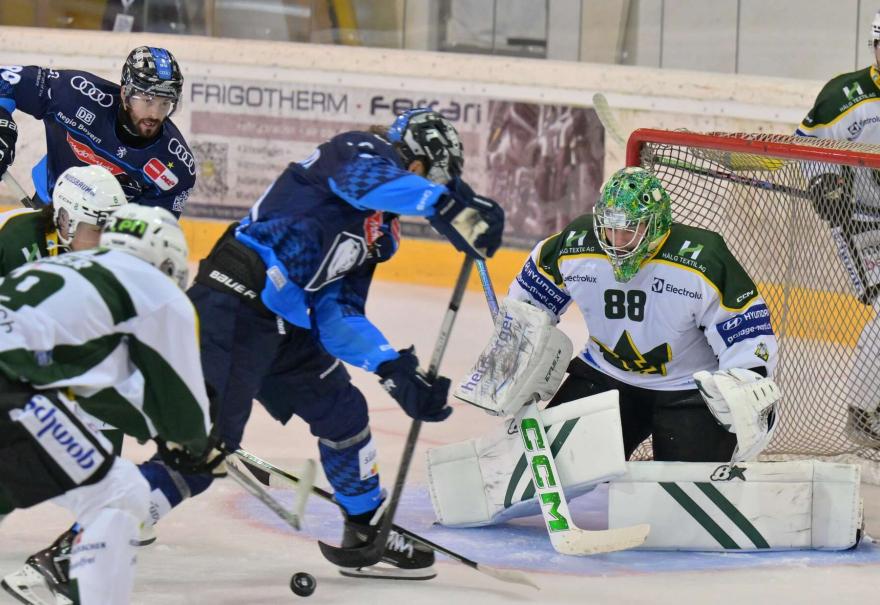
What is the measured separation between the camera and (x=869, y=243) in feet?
14.8

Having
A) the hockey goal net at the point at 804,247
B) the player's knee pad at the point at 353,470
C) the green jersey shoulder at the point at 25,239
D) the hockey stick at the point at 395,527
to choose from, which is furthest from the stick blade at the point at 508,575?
the hockey goal net at the point at 804,247

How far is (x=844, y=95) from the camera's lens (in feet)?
15.1

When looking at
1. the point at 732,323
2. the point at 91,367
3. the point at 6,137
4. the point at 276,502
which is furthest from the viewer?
the point at 6,137

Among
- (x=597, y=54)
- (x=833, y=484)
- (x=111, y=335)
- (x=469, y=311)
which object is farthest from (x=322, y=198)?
(x=597, y=54)

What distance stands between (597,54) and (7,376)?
497cm

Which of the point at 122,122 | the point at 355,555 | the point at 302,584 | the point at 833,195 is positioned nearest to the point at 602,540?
the point at 355,555

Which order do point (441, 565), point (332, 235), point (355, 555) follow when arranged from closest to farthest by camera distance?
point (332, 235), point (355, 555), point (441, 565)

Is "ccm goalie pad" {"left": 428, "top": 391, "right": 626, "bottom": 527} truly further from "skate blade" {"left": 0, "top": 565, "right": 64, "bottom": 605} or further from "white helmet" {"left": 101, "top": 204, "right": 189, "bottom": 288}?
"white helmet" {"left": 101, "top": 204, "right": 189, "bottom": 288}

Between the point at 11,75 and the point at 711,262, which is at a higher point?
the point at 11,75

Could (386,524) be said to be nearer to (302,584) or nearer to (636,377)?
(302,584)

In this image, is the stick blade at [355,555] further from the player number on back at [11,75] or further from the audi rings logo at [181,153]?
the player number on back at [11,75]

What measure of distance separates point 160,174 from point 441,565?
1478mm

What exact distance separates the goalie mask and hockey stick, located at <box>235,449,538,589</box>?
2.51 feet

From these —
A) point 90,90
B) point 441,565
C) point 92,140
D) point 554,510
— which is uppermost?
point 90,90
